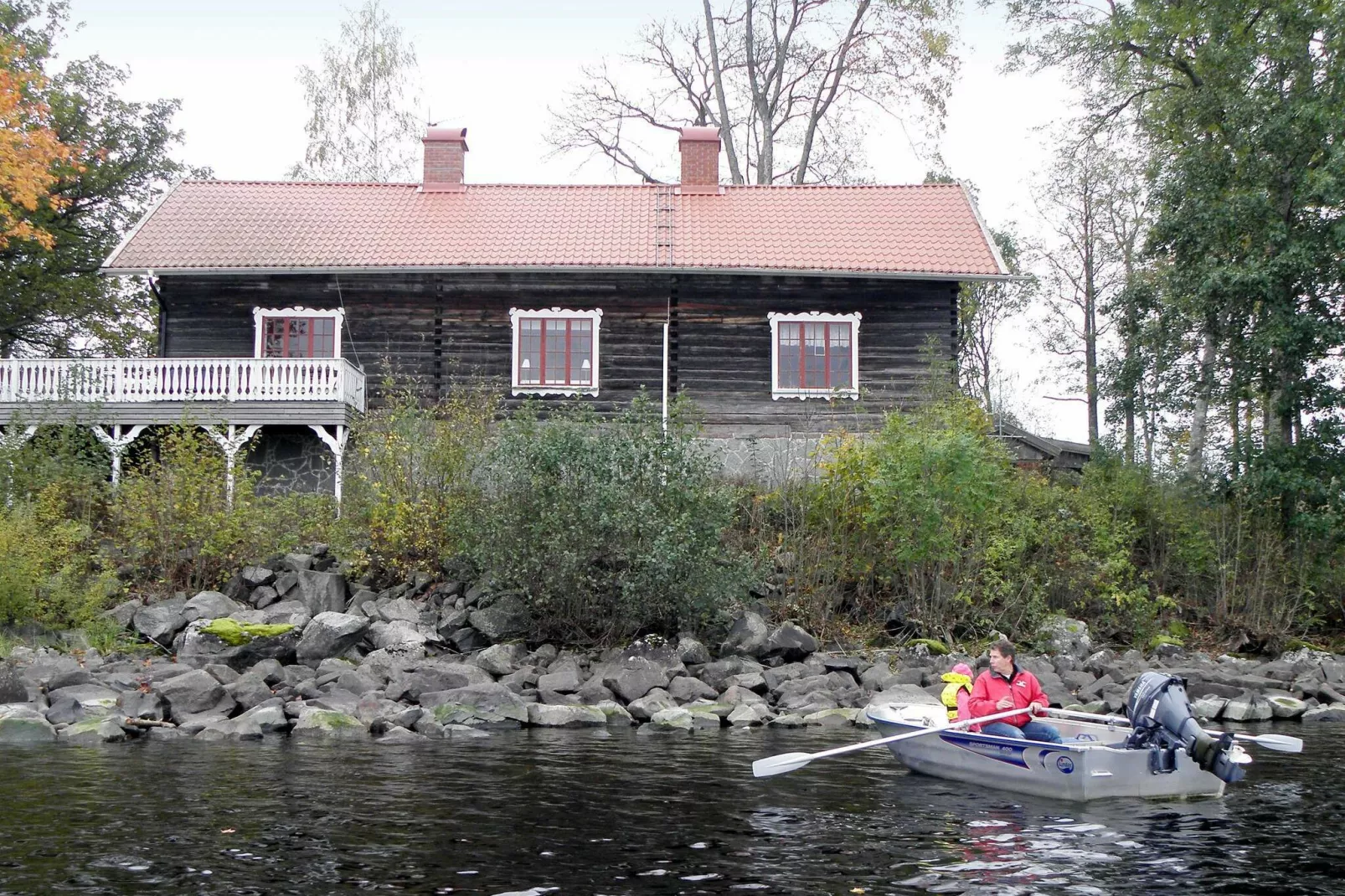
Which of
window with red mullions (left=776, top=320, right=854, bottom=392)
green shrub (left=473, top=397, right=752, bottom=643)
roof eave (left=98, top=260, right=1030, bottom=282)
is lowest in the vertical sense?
green shrub (left=473, top=397, right=752, bottom=643)

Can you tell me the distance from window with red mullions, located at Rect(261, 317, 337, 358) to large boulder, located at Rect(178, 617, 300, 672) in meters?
8.47

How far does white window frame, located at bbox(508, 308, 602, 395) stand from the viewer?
2606 cm

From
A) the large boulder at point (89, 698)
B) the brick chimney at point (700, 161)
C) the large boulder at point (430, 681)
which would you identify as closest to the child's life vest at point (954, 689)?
the large boulder at point (430, 681)

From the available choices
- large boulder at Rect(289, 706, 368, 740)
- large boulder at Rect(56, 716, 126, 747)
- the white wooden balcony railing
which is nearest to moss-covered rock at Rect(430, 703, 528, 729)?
large boulder at Rect(289, 706, 368, 740)

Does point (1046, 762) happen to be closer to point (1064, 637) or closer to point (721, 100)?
point (1064, 637)

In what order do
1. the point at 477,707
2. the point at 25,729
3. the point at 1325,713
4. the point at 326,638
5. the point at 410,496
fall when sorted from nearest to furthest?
the point at 25,729, the point at 477,707, the point at 1325,713, the point at 326,638, the point at 410,496

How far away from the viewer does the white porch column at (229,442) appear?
2169 centimetres

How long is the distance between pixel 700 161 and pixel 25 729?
19.4m

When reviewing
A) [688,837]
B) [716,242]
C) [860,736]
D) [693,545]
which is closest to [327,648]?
[693,545]

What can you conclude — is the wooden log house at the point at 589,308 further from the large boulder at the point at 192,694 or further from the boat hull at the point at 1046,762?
the boat hull at the point at 1046,762

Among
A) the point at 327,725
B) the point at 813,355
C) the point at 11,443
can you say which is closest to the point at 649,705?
the point at 327,725

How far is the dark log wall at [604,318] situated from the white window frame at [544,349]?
0.15 m

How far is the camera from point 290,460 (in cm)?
2545

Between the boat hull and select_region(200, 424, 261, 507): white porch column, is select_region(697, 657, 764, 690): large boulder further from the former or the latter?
select_region(200, 424, 261, 507): white porch column
